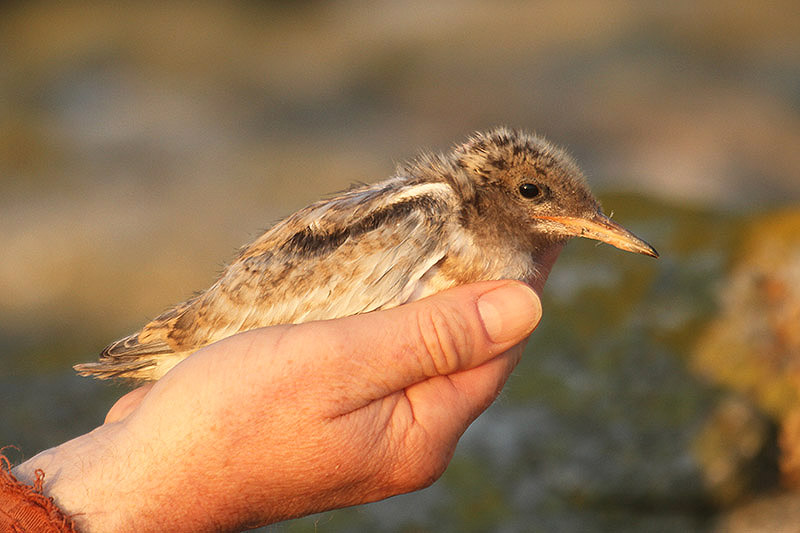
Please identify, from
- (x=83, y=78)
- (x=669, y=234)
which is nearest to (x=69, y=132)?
(x=83, y=78)

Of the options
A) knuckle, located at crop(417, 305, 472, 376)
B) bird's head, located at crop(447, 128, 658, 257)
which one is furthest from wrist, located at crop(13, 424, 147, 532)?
bird's head, located at crop(447, 128, 658, 257)

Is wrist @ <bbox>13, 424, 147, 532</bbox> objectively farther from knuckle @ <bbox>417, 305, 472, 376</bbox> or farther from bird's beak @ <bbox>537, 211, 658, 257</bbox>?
bird's beak @ <bbox>537, 211, 658, 257</bbox>

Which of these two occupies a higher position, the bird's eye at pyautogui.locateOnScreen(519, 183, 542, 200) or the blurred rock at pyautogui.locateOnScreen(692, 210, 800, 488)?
the bird's eye at pyautogui.locateOnScreen(519, 183, 542, 200)

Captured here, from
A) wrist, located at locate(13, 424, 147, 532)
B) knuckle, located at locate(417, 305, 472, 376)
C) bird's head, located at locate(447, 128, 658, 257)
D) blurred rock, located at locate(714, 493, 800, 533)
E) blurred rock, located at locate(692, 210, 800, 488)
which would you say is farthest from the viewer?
blurred rock, located at locate(692, 210, 800, 488)

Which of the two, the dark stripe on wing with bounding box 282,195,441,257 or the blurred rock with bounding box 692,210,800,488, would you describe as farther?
the blurred rock with bounding box 692,210,800,488

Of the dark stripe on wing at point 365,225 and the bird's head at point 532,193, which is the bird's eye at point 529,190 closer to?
the bird's head at point 532,193

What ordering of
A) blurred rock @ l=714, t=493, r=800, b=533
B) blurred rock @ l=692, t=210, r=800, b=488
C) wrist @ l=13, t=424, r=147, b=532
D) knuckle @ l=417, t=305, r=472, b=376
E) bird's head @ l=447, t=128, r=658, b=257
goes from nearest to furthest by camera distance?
1. wrist @ l=13, t=424, r=147, b=532
2. knuckle @ l=417, t=305, r=472, b=376
3. bird's head @ l=447, t=128, r=658, b=257
4. blurred rock @ l=714, t=493, r=800, b=533
5. blurred rock @ l=692, t=210, r=800, b=488

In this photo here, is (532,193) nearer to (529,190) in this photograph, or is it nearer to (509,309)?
(529,190)
